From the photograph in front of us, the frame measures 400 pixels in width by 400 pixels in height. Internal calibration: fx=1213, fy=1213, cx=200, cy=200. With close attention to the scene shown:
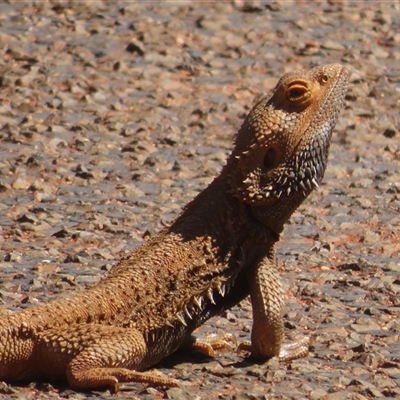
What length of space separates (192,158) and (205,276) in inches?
188

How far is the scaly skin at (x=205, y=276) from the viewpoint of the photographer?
6.36 m

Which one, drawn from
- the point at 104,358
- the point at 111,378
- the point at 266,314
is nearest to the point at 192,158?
the point at 266,314

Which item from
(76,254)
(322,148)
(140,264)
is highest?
(322,148)

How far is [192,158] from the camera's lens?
11.7 m

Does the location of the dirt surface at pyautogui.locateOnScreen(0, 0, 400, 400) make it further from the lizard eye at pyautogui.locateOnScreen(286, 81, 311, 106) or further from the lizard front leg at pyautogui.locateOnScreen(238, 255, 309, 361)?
the lizard eye at pyautogui.locateOnScreen(286, 81, 311, 106)

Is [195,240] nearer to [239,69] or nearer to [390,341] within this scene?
[390,341]

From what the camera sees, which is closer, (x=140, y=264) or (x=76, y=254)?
(x=140, y=264)

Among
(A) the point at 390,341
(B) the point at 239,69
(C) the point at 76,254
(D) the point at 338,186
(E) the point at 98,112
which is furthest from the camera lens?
(B) the point at 239,69

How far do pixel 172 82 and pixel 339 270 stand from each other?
15.0ft

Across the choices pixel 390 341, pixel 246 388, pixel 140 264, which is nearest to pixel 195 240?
pixel 140 264

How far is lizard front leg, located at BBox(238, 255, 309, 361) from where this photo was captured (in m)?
7.13

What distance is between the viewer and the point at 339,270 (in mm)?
9383

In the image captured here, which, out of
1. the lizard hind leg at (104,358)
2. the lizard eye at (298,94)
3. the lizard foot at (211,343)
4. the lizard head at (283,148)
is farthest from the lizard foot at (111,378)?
the lizard eye at (298,94)

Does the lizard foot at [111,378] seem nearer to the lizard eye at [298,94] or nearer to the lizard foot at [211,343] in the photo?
the lizard foot at [211,343]
